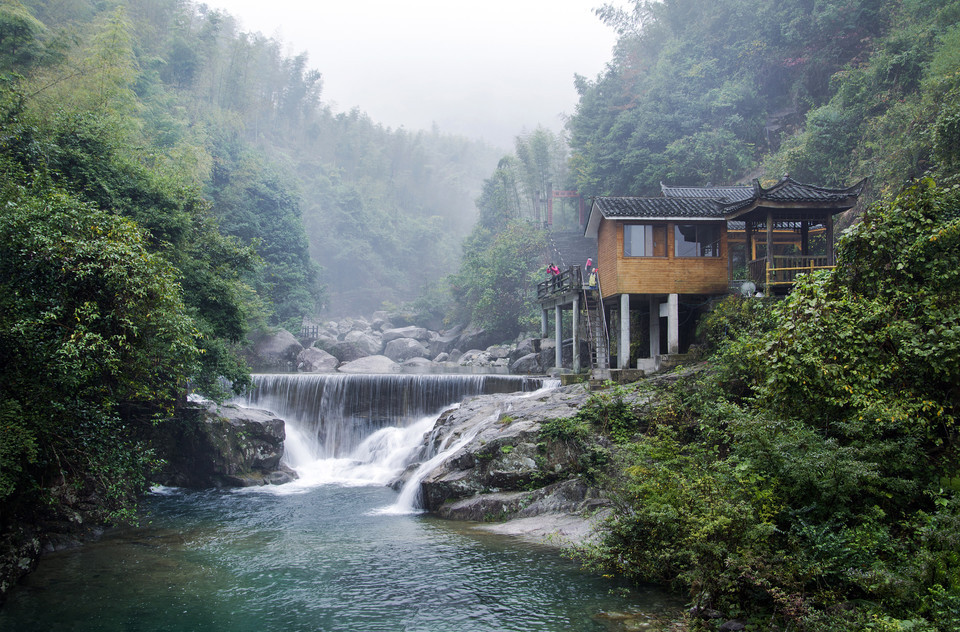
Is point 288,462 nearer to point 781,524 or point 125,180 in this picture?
point 125,180

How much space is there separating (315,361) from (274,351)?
8.38 feet

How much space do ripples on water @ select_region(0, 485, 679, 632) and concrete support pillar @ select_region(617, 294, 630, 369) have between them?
8.96 m

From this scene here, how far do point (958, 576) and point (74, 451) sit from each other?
10.5m

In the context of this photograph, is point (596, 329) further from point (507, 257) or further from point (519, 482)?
point (507, 257)

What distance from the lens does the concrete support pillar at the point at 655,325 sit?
63.4 ft

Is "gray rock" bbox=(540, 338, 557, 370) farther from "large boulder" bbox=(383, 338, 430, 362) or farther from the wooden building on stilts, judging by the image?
"large boulder" bbox=(383, 338, 430, 362)

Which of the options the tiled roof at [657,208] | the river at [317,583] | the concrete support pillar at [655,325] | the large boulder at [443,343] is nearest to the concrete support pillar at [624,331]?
the concrete support pillar at [655,325]

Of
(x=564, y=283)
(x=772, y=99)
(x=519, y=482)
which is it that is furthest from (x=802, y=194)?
(x=772, y=99)

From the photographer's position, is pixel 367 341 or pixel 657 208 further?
pixel 367 341

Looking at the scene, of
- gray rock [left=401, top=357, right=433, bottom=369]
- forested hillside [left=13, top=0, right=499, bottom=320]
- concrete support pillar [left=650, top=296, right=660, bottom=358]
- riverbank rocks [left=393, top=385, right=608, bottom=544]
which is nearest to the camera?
riverbank rocks [left=393, top=385, right=608, bottom=544]

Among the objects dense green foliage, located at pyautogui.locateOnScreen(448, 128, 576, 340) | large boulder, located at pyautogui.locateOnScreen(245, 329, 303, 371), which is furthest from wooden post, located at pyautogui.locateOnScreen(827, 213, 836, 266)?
large boulder, located at pyautogui.locateOnScreen(245, 329, 303, 371)

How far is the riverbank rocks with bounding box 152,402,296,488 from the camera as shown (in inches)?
600

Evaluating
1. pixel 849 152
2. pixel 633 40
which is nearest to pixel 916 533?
pixel 849 152

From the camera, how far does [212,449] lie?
15695 millimetres
